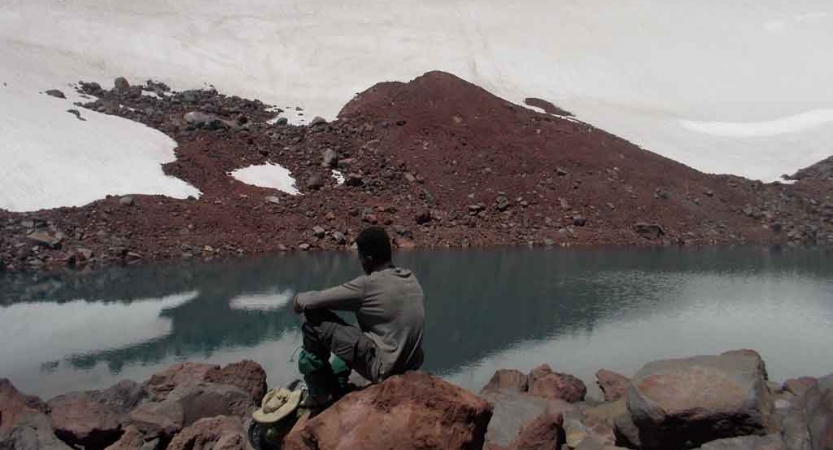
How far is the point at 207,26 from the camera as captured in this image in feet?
176

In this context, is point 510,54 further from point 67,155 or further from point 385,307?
point 385,307

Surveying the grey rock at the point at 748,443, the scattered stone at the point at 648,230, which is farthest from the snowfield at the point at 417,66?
the grey rock at the point at 748,443

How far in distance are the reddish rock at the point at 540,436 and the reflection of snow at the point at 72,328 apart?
30.2ft

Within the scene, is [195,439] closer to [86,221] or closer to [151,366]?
[151,366]

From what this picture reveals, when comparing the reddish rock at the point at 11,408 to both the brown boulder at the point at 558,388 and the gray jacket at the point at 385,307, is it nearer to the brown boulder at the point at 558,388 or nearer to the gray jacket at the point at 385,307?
the gray jacket at the point at 385,307

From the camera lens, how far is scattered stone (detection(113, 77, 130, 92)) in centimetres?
3656

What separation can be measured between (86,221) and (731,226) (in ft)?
92.4

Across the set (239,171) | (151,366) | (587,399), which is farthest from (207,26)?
(587,399)

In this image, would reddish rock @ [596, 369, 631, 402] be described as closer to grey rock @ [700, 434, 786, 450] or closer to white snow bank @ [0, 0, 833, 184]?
grey rock @ [700, 434, 786, 450]

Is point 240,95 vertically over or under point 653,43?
under

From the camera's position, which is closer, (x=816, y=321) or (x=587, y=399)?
(x=587, y=399)

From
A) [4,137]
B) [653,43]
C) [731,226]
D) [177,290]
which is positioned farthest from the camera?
[653,43]

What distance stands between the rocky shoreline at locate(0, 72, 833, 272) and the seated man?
18.8 meters

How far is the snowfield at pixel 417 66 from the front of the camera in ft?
92.1
